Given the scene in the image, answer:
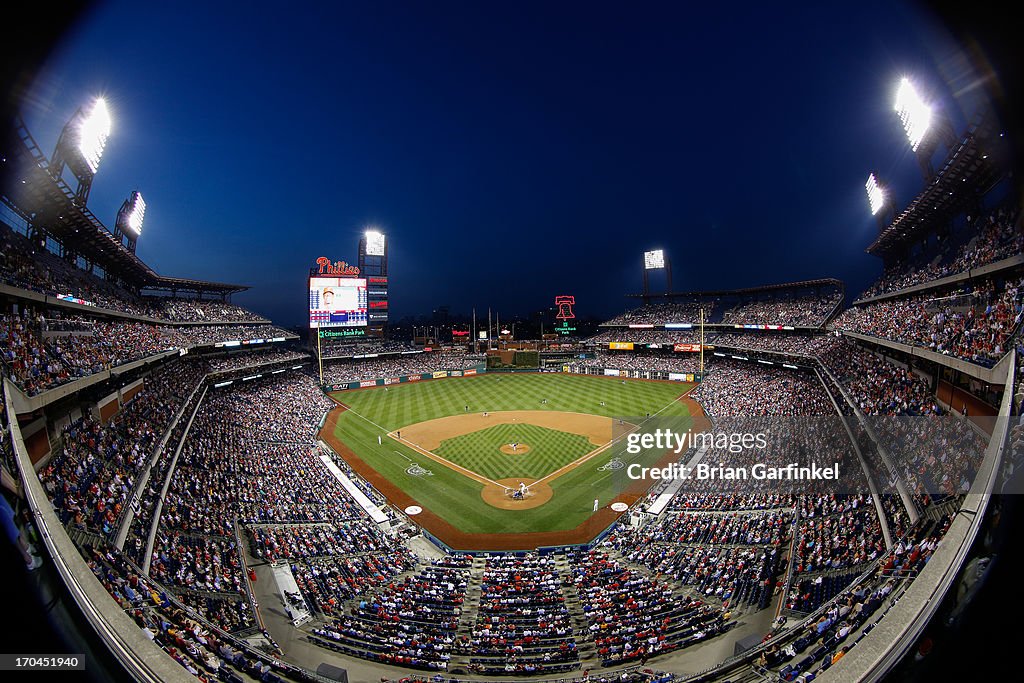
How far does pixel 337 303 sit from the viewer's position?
6175cm

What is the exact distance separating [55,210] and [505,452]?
31426 mm

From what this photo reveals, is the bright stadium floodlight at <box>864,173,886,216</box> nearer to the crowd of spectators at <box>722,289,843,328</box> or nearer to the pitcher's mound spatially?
the crowd of spectators at <box>722,289,843,328</box>

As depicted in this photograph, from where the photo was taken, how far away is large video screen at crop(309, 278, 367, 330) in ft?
196

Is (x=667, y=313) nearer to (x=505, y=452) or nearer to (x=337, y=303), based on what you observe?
(x=505, y=452)

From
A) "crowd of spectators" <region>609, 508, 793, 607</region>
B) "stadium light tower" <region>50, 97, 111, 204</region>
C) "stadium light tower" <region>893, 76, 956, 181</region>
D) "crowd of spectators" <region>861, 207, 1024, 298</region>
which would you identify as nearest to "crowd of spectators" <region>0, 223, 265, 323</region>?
"stadium light tower" <region>50, 97, 111, 204</region>

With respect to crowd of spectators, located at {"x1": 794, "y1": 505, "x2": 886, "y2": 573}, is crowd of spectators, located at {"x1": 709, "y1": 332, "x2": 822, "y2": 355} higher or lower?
higher

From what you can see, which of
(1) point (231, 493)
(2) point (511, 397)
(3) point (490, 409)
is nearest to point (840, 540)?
(1) point (231, 493)

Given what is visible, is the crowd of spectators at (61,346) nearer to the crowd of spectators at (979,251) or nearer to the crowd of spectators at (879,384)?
the crowd of spectators at (979,251)

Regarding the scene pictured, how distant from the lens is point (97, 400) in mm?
20094

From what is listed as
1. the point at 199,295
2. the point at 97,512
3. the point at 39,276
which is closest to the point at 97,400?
the point at 39,276

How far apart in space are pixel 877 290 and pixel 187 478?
51.4m

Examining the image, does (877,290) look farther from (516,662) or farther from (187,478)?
(187,478)

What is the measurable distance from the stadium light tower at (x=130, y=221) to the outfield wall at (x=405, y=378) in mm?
25046

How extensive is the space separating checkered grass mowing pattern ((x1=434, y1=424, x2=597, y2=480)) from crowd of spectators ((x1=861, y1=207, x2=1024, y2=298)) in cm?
2318
